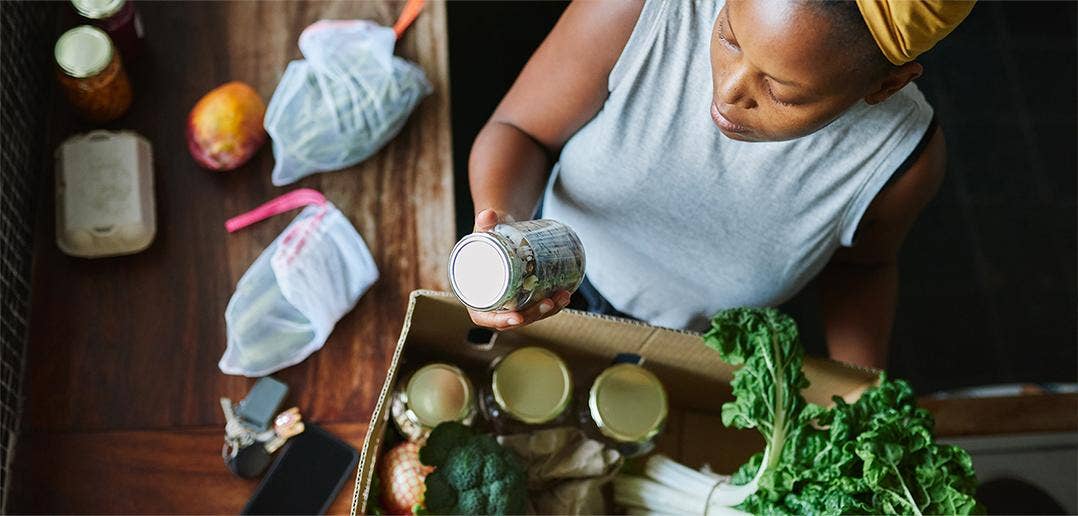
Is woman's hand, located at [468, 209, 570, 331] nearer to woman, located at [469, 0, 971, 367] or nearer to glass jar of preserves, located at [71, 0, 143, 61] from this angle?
woman, located at [469, 0, 971, 367]

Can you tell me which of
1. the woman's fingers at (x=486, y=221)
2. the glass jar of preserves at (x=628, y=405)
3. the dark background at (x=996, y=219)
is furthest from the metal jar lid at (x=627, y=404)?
the dark background at (x=996, y=219)

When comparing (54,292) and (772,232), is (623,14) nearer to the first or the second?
(772,232)

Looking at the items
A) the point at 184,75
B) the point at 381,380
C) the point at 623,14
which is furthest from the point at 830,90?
the point at 184,75

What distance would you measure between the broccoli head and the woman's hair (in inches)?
21.3

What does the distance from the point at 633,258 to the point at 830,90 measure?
0.48 m

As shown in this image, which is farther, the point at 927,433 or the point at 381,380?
the point at 381,380

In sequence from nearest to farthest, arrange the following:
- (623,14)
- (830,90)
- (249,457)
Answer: (830,90)
(623,14)
(249,457)

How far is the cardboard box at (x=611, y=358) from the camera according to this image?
0.95 meters

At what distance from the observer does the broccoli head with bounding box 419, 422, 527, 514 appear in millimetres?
940

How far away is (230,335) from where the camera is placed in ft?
3.65

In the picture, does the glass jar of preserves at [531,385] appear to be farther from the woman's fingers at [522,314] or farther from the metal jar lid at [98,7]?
the metal jar lid at [98,7]

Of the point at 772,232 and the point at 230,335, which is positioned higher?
the point at 772,232

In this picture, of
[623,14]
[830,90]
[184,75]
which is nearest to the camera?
[830,90]

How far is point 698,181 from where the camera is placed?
103 centimetres
